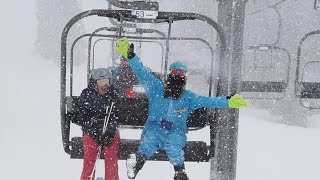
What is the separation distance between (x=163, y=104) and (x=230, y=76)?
0.98 m

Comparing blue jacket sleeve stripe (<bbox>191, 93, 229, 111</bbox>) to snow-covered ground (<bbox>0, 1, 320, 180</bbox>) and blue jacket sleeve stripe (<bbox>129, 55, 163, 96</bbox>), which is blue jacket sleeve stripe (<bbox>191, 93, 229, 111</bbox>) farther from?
snow-covered ground (<bbox>0, 1, 320, 180</bbox>)

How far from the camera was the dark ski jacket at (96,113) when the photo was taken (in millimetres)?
5277

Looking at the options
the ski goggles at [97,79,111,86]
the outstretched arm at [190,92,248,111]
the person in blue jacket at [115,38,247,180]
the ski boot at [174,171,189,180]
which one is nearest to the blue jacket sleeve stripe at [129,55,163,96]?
the person in blue jacket at [115,38,247,180]

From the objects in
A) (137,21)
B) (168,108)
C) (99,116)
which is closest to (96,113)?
(99,116)

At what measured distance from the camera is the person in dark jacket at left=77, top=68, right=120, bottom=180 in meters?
5.27

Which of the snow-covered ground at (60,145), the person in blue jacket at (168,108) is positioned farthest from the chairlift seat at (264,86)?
the snow-covered ground at (60,145)

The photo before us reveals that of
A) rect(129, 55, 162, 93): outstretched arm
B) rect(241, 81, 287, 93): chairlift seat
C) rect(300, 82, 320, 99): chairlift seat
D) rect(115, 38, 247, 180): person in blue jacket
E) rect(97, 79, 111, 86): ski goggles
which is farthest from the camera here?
rect(241, 81, 287, 93): chairlift seat

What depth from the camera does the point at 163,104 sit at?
5.10 meters

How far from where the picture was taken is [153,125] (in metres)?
5.07

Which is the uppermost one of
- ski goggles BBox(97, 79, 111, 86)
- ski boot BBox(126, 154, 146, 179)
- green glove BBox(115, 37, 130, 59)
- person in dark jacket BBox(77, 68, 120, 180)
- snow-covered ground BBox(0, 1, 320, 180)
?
green glove BBox(115, 37, 130, 59)

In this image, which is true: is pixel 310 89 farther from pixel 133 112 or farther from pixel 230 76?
pixel 133 112

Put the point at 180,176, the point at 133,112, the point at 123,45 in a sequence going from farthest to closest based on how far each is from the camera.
→ the point at 133,112, the point at 123,45, the point at 180,176

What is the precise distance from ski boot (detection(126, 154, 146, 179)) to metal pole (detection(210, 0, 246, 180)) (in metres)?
1.16

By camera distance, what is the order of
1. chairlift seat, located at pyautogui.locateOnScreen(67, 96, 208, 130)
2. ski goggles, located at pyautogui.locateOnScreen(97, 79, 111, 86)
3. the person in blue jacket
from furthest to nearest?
chairlift seat, located at pyautogui.locateOnScreen(67, 96, 208, 130) → ski goggles, located at pyautogui.locateOnScreen(97, 79, 111, 86) → the person in blue jacket
